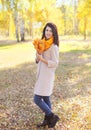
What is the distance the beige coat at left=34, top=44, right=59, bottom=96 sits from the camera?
4938 mm

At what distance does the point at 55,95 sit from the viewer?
8.12 meters

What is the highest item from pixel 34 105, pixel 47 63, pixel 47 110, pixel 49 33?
pixel 49 33

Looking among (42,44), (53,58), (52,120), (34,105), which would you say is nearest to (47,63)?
(53,58)

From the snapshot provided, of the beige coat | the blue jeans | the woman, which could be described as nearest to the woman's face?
the woman

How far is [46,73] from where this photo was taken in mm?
5020

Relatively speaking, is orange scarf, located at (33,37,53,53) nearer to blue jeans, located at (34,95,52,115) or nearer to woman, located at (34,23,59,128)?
woman, located at (34,23,59,128)

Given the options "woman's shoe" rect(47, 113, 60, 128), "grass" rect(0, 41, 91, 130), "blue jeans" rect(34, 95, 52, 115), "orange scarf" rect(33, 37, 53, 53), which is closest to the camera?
"orange scarf" rect(33, 37, 53, 53)

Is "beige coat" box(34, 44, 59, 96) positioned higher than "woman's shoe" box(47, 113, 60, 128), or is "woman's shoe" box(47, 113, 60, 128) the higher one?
"beige coat" box(34, 44, 59, 96)

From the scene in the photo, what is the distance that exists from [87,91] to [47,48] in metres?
4.13

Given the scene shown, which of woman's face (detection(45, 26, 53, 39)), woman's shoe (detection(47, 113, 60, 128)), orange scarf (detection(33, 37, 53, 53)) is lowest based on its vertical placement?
woman's shoe (detection(47, 113, 60, 128))

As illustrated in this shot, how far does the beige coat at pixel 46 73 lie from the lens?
494 centimetres

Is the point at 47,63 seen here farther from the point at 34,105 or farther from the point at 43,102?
the point at 34,105

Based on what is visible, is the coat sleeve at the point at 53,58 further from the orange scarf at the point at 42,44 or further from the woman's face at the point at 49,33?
the woman's face at the point at 49,33

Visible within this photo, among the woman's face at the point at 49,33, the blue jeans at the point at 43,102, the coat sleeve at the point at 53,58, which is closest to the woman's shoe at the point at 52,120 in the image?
the blue jeans at the point at 43,102
